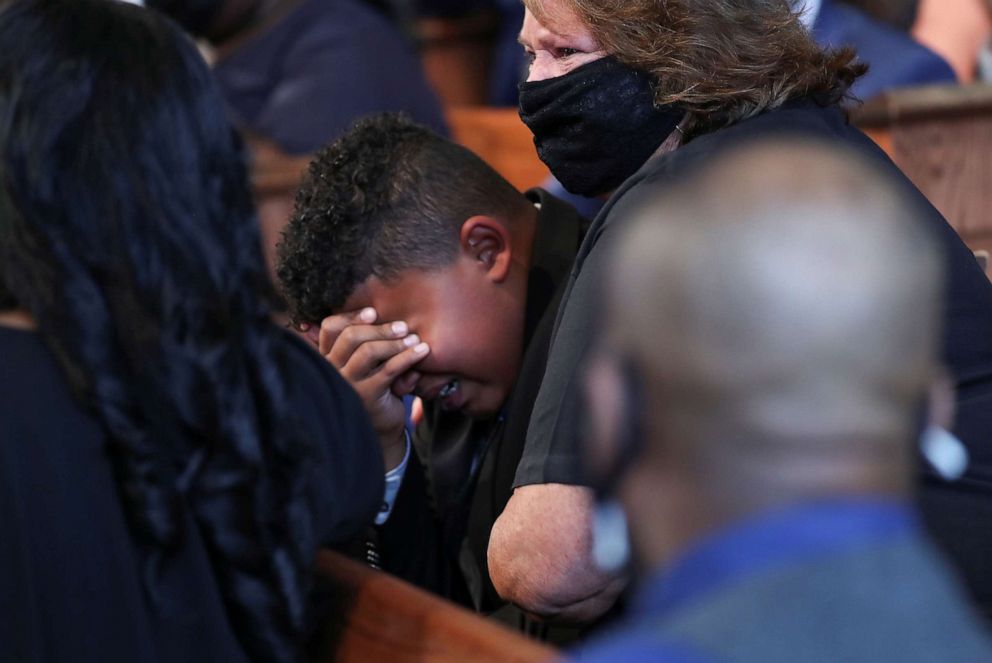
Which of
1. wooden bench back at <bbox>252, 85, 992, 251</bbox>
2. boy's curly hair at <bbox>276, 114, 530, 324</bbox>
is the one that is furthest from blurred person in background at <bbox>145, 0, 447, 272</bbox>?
→ boy's curly hair at <bbox>276, 114, 530, 324</bbox>

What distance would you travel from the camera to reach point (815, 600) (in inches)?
38.5

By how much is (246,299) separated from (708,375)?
2.37 ft

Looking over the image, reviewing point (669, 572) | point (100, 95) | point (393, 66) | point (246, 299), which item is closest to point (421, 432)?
point (246, 299)

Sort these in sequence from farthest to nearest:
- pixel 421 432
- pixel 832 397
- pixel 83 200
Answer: pixel 421 432
pixel 83 200
pixel 832 397

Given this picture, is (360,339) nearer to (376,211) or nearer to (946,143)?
(376,211)

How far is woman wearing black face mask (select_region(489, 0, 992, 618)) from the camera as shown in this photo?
185 centimetres

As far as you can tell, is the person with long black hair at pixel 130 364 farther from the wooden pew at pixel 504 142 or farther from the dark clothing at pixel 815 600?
the wooden pew at pixel 504 142

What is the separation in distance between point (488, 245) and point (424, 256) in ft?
0.37

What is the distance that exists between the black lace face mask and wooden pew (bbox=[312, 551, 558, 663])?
722 millimetres

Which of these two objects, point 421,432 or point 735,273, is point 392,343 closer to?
point 421,432

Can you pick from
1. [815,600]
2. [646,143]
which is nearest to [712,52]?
[646,143]

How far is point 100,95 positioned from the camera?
153 centimetres

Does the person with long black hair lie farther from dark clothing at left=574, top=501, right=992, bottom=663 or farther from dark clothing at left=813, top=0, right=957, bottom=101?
dark clothing at left=813, top=0, right=957, bottom=101

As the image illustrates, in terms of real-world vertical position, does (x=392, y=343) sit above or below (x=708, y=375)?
below
